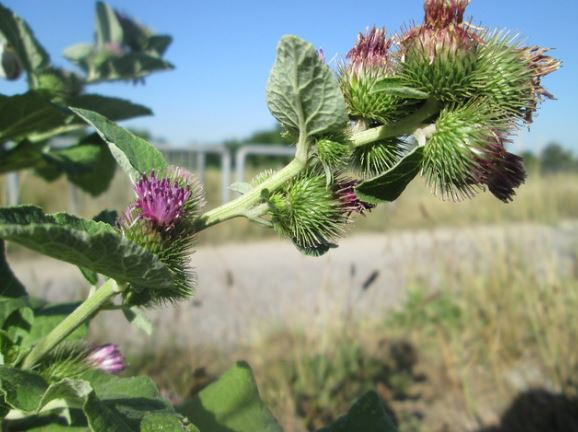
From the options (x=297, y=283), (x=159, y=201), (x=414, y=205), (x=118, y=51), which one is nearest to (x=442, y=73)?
(x=159, y=201)

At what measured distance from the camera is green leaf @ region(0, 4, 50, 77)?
5.07ft

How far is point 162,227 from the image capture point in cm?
89

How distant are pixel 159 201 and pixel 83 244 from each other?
0.22 metres

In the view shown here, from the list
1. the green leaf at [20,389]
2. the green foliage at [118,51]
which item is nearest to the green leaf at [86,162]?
the green foliage at [118,51]

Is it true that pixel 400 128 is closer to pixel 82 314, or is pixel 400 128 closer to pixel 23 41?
pixel 82 314

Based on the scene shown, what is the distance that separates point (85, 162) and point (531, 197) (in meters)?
8.17

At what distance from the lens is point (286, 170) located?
37.5 inches

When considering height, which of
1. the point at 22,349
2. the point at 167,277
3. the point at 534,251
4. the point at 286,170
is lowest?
the point at 534,251

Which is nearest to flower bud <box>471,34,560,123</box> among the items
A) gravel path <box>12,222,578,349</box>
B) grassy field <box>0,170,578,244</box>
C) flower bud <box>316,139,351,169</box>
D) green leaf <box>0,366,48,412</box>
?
flower bud <box>316,139,351,169</box>

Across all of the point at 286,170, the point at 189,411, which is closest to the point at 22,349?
the point at 189,411

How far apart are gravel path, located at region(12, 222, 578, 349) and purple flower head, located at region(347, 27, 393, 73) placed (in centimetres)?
240

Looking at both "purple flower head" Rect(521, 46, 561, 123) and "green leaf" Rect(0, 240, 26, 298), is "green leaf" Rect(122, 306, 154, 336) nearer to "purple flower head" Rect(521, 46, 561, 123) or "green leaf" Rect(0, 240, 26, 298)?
"green leaf" Rect(0, 240, 26, 298)

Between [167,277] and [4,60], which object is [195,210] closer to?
[167,277]

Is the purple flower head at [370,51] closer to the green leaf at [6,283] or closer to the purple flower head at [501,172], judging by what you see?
the purple flower head at [501,172]
